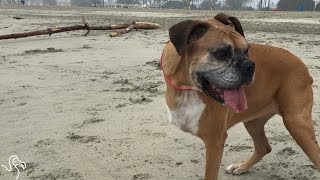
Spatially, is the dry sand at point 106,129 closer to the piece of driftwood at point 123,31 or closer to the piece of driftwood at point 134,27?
the piece of driftwood at point 123,31

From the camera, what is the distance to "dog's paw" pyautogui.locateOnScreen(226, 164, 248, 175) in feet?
16.8

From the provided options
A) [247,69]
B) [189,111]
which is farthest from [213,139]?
[247,69]

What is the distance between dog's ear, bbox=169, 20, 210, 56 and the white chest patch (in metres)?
0.48

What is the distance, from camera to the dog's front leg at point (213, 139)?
4.20 meters

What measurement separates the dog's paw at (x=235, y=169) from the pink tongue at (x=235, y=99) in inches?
51.8

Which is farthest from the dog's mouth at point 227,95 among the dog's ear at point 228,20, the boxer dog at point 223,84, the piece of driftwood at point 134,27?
the piece of driftwood at point 134,27

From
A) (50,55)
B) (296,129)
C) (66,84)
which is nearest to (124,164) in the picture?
(296,129)

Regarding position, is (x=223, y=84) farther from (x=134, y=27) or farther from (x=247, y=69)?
(x=134, y=27)

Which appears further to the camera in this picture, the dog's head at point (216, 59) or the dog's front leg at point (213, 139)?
the dog's front leg at point (213, 139)

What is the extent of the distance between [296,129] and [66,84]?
17.0 feet

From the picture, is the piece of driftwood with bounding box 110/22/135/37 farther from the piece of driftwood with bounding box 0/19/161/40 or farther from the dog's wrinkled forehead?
the dog's wrinkled forehead

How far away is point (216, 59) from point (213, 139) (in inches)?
31.3

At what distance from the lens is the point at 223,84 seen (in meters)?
3.88

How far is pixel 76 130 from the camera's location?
20.4ft
